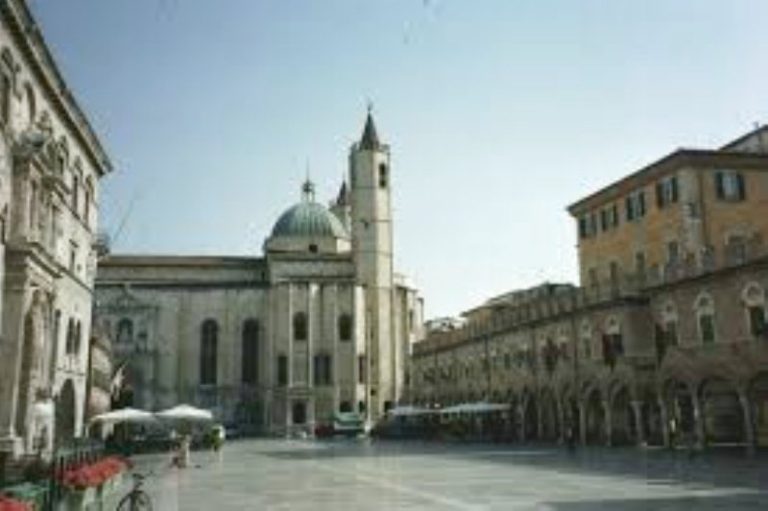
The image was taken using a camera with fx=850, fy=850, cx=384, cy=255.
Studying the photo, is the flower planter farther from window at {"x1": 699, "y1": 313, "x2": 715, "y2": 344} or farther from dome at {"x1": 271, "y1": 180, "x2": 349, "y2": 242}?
dome at {"x1": 271, "y1": 180, "x2": 349, "y2": 242}

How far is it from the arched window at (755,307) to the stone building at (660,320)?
0.05 meters

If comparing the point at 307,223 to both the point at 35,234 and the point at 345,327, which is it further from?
the point at 35,234

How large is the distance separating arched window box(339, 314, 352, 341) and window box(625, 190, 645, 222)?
36.7 metres

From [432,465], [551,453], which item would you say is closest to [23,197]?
[432,465]

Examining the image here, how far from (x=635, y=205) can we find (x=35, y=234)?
2986 centimetres

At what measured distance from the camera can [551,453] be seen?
126 feet

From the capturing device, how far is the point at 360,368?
77.2m

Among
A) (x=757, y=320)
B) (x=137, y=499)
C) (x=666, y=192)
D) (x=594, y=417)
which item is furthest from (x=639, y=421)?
(x=137, y=499)

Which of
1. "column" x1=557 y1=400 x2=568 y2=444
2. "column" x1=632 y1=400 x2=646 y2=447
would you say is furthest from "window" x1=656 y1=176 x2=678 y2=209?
"column" x1=557 y1=400 x2=568 y2=444

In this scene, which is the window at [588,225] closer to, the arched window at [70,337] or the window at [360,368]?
the arched window at [70,337]

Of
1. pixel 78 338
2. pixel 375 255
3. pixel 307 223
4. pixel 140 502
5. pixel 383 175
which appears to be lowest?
pixel 140 502

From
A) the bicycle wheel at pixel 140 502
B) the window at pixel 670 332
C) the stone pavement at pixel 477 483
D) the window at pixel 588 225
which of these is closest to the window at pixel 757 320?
the stone pavement at pixel 477 483

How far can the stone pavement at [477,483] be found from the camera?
1798 cm

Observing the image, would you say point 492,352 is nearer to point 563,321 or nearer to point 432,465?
point 563,321
